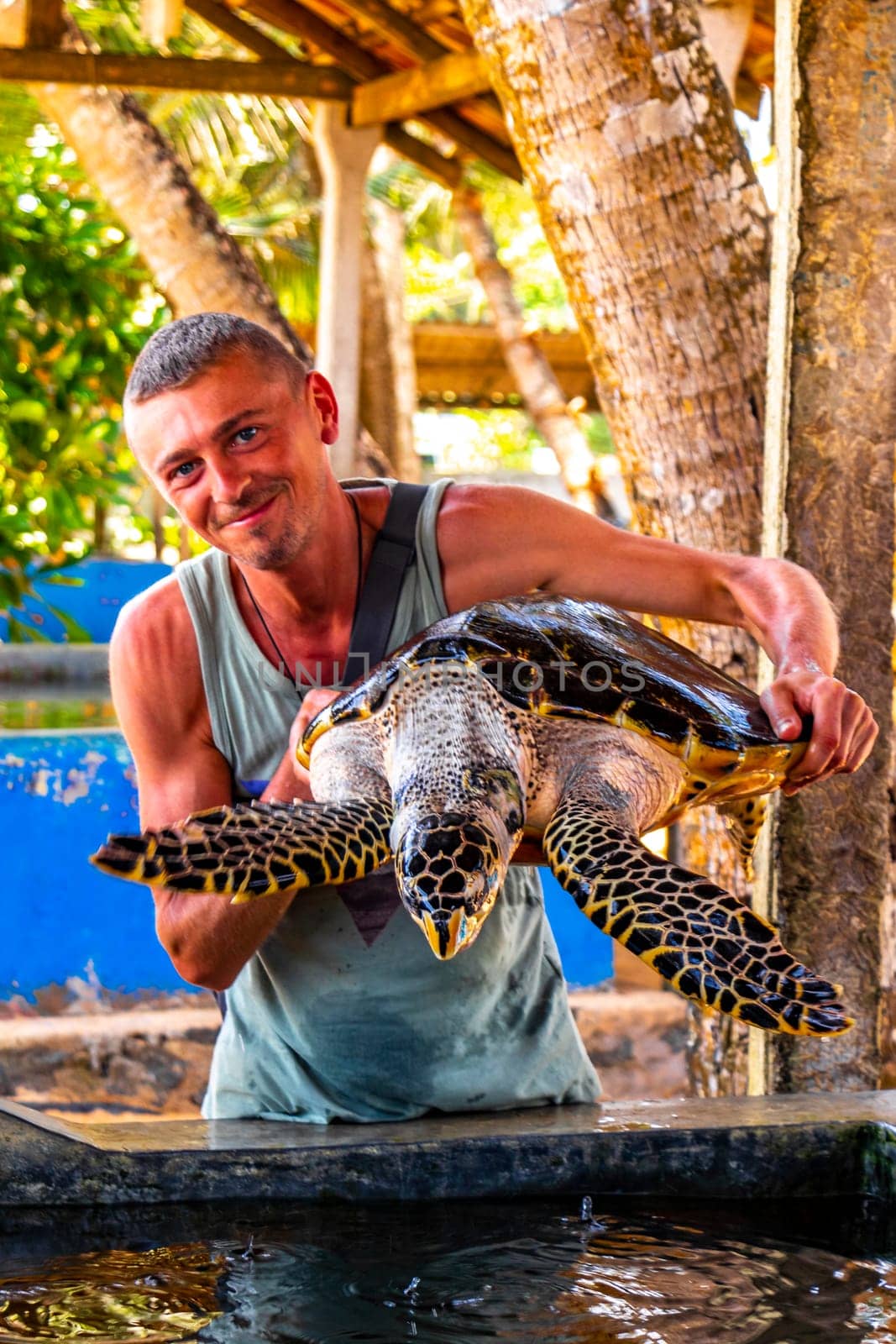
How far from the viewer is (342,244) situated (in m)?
7.43

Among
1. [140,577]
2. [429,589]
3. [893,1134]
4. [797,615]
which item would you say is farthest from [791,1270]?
[140,577]

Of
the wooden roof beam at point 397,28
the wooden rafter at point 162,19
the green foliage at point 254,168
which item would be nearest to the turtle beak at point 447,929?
the wooden rafter at point 162,19

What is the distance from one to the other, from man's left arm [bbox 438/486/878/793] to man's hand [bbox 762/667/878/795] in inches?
1.2

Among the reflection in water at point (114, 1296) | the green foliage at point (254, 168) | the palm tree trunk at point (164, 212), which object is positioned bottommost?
the reflection in water at point (114, 1296)

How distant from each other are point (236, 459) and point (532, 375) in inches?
369

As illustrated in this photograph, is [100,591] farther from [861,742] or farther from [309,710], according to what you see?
[861,742]

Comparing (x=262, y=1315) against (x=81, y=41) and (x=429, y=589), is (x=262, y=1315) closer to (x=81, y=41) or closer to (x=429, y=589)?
(x=429, y=589)

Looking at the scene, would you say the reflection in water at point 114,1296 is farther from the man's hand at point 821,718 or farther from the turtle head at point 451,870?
the man's hand at point 821,718

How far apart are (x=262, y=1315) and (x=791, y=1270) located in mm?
601

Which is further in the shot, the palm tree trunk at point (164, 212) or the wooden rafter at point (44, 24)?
the wooden rafter at point (44, 24)

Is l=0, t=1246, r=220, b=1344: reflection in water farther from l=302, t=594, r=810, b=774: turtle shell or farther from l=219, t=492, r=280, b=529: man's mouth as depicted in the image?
l=219, t=492, r=280, b=529: man's mouth

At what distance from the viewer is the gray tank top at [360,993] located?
2.17m

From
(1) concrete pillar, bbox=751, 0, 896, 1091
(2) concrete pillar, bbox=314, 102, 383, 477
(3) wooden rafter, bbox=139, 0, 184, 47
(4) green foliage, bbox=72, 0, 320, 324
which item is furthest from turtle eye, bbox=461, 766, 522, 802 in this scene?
(4) green foliage, bbox=72, 0, 320, 324

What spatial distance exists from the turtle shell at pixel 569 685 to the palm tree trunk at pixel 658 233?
1051 mm
